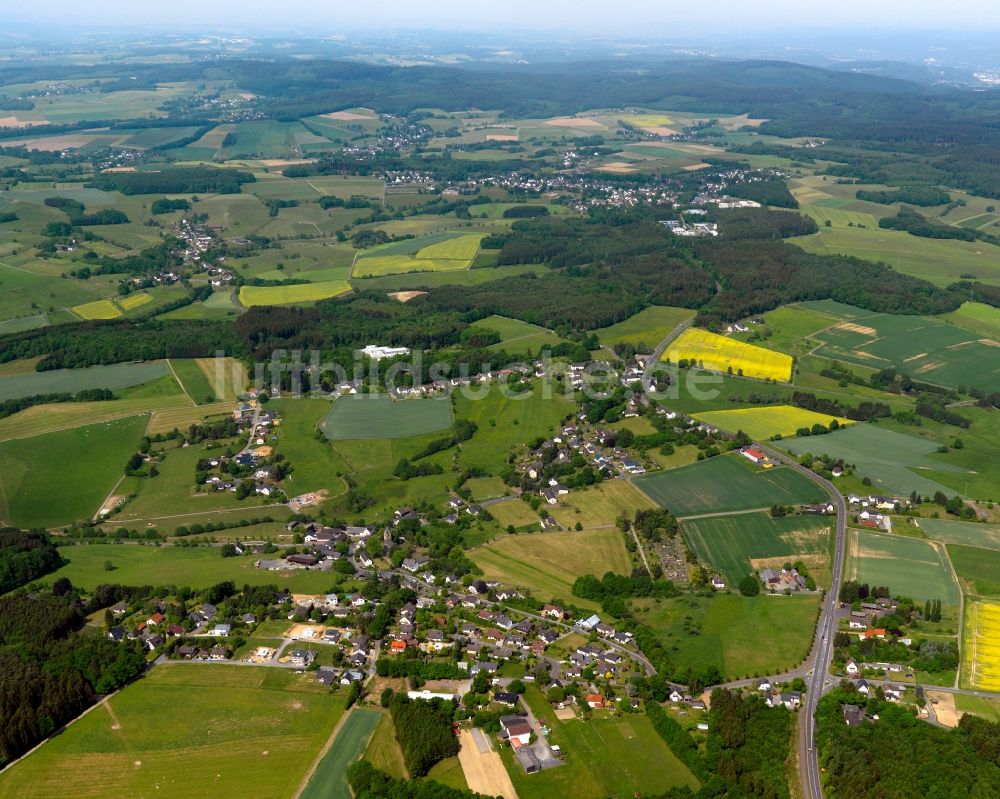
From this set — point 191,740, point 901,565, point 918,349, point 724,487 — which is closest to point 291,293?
point 724,487

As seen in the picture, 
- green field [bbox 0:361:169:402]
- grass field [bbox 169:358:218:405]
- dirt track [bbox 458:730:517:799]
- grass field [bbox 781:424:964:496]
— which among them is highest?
grass field [bbox 781:424:964:496]

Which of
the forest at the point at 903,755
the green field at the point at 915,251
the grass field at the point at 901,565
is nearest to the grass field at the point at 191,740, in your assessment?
the forest at the point at 903,755

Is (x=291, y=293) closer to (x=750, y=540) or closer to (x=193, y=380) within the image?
(x=193, y=380)

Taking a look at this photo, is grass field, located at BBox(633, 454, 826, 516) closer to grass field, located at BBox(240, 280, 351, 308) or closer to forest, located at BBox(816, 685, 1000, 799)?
forest, located at BBox(816, 685, 1000, 799)

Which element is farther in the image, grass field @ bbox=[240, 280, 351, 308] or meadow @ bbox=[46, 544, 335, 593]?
grass field @ bbox=[240, 280, 351, 308]

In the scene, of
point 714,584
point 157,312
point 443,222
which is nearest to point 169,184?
point 443,222

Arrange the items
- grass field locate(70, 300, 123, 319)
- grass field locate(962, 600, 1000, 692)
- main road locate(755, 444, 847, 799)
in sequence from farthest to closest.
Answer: grass field locate(70, 300, 123, 319), grass field locate(962, 600, 1000, 692), main road locate(755, 444, 847, 799)

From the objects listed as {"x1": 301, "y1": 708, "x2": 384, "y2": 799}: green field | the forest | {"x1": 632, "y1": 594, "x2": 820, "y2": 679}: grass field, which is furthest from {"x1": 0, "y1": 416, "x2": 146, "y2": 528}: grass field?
the forest

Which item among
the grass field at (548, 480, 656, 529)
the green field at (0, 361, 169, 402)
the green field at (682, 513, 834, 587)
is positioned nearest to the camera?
the green field at (682, 513, 834, 587)
